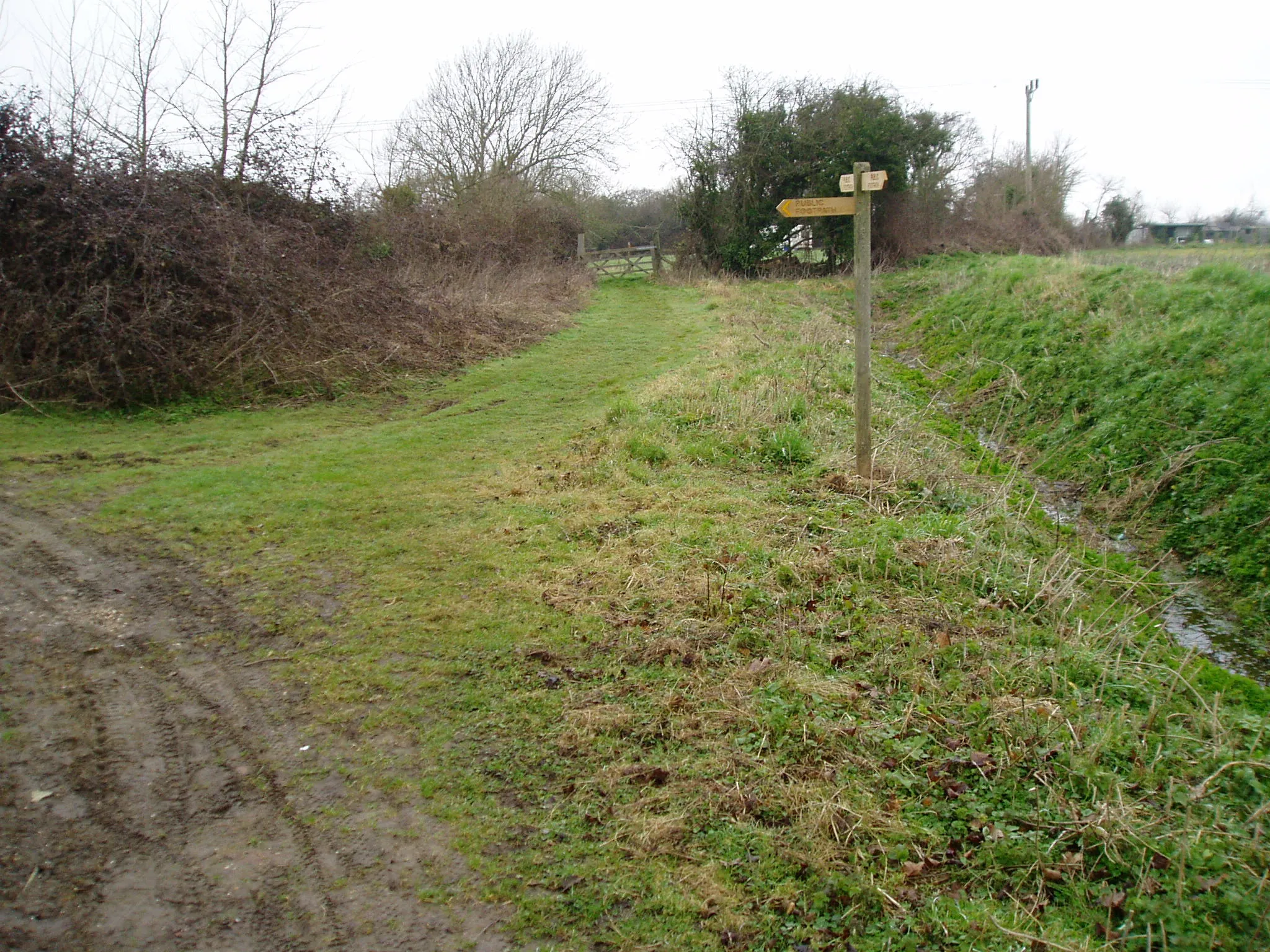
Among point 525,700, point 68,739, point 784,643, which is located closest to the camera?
point 68,739

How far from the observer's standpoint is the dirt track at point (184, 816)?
2807mm

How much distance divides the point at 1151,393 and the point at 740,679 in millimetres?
7400

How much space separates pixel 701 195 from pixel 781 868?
91.9ft

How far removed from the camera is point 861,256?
6945 mm

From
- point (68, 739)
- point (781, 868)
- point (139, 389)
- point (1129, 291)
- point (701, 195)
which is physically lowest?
point (781, 868)

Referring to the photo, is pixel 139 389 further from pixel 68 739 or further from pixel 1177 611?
pixel 1177 611

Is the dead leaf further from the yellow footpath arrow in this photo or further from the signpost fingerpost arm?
the yellow footpath arrow

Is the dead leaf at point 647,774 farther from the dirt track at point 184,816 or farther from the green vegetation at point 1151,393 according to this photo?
the green vegetation at point 1151,393

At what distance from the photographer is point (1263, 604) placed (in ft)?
19.8

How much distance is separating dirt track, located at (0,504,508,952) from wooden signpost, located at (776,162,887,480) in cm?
499

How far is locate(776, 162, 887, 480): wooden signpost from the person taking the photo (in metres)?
6.64

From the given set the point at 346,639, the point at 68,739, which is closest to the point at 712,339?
the point at 346,639

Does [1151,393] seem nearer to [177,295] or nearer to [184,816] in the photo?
[184,816]

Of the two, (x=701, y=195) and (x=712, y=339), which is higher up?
(x=701, y=195)
